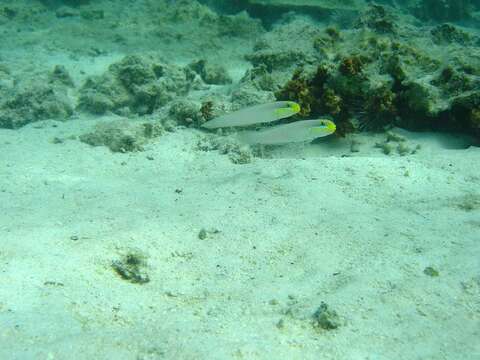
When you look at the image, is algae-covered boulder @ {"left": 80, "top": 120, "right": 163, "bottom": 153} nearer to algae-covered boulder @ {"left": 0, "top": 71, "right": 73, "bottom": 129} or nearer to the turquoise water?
the turquoise water

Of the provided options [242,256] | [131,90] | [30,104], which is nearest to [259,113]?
[242,256]

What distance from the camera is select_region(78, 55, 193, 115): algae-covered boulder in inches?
301

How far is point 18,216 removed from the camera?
3.93 metres

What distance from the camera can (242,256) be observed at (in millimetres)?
3662

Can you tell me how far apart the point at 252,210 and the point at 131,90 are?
4.72m

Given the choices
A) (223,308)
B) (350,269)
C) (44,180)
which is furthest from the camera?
(44,180)

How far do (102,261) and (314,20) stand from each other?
48.3 feet

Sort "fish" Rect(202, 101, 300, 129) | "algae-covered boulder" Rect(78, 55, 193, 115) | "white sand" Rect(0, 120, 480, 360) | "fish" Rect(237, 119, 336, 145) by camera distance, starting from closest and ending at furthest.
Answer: "white sand" Rect(0, 120, 480, 360) < "fish" Rect(237, 119, 336, 145) < "fish" Rect(202, 101, 300, 129) < "algae-covered boulder" Rect(78, 55, 193, 115)

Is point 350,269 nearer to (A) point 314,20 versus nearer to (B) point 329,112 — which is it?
(B) point 329,112

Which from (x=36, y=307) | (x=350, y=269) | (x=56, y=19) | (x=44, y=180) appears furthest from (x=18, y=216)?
(x=56, y=19)

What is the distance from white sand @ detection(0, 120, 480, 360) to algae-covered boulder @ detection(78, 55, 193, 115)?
2282mm

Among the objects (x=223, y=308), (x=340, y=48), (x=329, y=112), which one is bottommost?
(x=223, y=308)

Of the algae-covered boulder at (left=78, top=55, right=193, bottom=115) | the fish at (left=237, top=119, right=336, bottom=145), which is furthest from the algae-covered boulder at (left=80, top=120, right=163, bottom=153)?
the fish at (left=237, top=119, right=336, bottom=145)

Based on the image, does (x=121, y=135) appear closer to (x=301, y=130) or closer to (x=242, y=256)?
(x=301, y=130)
